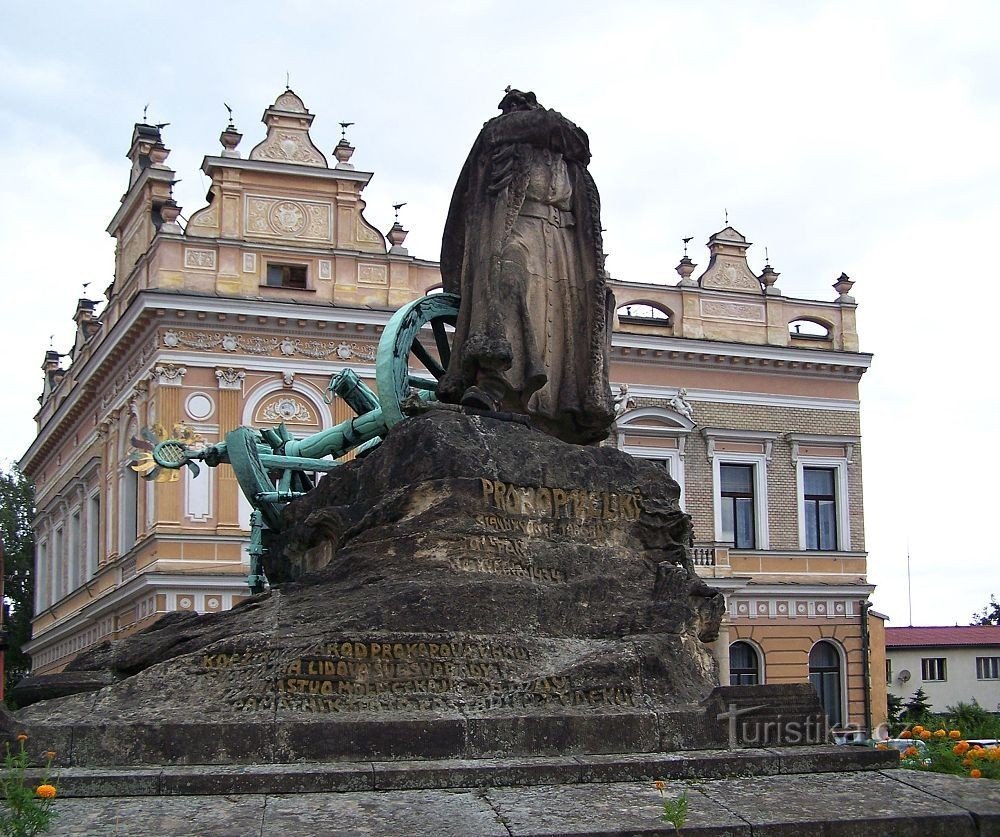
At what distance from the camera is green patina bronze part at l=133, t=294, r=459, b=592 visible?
9.14 metres

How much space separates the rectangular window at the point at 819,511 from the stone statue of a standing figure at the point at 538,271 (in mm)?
28636

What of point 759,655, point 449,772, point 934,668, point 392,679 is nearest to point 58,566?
point 759,655

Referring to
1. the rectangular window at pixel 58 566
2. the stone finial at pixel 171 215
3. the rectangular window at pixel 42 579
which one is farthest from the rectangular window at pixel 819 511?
the rectangular window at pixel 42 579

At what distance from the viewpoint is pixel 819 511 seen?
36.8 meters

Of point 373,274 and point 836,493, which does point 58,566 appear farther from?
point 836,493

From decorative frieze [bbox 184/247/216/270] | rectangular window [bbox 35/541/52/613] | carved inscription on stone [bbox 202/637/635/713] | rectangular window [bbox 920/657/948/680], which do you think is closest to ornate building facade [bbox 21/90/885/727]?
decorative frieze [bbox 184/247/216/270]

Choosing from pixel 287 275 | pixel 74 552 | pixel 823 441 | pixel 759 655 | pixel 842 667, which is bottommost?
pixel 842 667

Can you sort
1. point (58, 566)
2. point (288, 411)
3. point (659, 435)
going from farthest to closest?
1. point (58, 566)
2. point (659, 435)
3. point (288, 411)

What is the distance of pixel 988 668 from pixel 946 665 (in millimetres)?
1649

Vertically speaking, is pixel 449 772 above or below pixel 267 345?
below

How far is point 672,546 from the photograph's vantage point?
793 centimetres

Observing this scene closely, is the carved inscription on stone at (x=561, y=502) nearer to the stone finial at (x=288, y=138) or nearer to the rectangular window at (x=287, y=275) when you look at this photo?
the rectangular window at (x=287, y=275)

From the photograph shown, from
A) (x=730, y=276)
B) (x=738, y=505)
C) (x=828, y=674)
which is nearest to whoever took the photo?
(x=738, y=505)

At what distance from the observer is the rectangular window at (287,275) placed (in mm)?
31953
